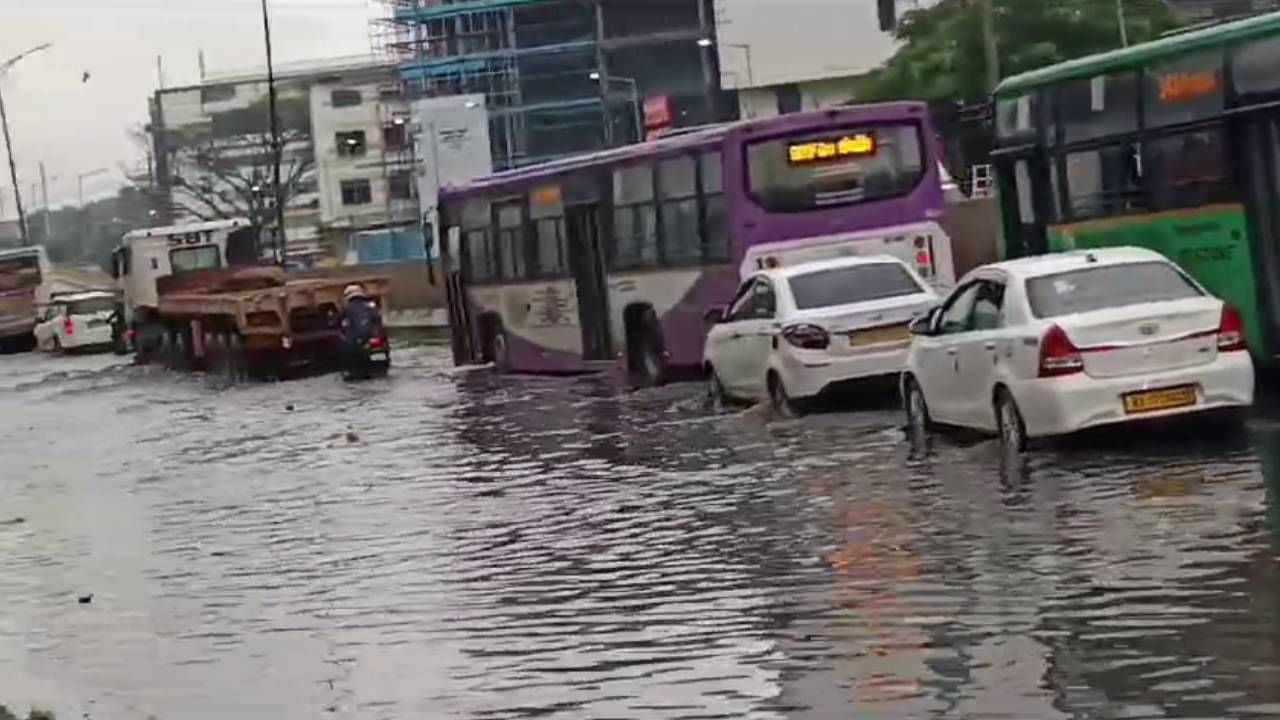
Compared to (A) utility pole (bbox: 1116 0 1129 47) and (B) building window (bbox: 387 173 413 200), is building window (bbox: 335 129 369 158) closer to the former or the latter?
(B) building window (bbox: 387 173 413 200)

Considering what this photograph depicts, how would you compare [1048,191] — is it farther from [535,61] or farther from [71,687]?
[535,61]

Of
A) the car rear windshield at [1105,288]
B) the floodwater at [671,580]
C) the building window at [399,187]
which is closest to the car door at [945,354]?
the floodwater at [671,580]

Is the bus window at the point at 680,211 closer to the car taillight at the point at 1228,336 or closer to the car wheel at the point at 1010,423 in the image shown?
the car wheel at the point at 1010,423

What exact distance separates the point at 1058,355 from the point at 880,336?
5989 mm

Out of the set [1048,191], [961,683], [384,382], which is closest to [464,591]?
[961,683]

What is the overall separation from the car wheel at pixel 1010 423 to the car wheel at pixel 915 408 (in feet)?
6.27

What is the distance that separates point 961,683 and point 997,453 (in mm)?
8603

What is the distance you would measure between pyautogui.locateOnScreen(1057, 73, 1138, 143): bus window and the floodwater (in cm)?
314

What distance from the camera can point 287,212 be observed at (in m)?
130

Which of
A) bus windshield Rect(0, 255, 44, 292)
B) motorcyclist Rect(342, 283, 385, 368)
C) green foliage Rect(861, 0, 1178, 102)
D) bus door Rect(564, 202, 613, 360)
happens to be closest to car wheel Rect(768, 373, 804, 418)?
bus door Rect(564, 202, 613, 360)

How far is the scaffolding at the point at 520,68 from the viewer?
341ft

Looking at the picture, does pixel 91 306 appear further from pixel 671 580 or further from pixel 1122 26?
pixel 671 580

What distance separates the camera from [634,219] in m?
30.5

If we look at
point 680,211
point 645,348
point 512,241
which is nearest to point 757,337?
point 680,211
